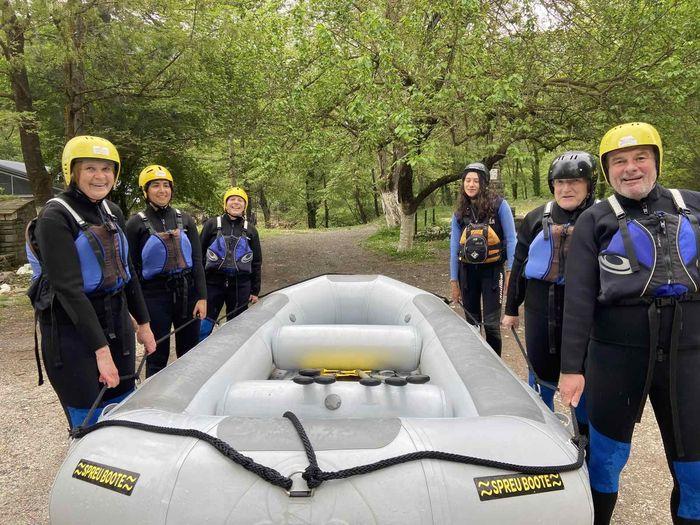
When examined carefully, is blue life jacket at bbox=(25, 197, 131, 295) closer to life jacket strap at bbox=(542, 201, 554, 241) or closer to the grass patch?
life jacket strap at bbox=(542, 201, 554, 241)

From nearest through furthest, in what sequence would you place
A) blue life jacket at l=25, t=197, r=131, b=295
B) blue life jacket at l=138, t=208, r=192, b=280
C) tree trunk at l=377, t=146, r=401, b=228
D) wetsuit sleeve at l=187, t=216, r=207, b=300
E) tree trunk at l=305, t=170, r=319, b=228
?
blue life jacket at l=25, t=197, r=131, b=295, blue life jacket at l=138, t=208, r=192, b=280, wetsuit sleeve at l=187, t=216, r=207, b=300, tree trunk at l=377, t=146, r=401, b=228, tree trunk at l=305, t=170, r=319, b=228

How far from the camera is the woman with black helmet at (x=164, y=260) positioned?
10.0 ft

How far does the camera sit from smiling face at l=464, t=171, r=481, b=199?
350 cm

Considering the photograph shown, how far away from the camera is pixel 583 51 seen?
23.8ft

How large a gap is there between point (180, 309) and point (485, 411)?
2262 mm

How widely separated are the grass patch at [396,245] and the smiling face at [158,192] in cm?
771

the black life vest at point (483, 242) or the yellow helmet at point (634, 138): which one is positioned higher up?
the yellow helmet at point (634, 138)

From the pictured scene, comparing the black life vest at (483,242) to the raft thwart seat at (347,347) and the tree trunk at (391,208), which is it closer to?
the raft thwart seat at (347,347)

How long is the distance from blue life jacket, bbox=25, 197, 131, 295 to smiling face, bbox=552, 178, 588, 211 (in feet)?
7.73

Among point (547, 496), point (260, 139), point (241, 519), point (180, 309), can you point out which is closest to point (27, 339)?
point (180, 309)

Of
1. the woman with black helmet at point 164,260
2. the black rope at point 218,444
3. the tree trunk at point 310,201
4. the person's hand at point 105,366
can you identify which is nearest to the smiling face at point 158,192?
the woman with black helmet at point 164,260

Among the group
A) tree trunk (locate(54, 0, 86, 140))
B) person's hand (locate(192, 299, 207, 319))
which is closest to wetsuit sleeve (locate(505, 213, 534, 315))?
person's hand (locate(192, 299, 207, 319))

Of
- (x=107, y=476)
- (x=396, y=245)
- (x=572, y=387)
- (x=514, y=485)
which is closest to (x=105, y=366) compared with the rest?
(x=107, y=476)

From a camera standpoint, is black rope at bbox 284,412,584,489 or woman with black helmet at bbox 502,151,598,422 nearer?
black rope at bbox 284,412,584,489
